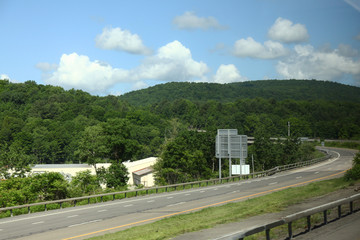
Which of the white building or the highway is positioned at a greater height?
the highway

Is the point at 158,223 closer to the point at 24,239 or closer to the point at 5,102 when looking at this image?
the point at 24,239

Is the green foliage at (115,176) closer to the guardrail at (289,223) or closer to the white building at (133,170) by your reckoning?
the white building at (133,170)

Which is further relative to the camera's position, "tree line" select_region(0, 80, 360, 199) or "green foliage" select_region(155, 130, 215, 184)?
"green foliage" select_region(155, 130, 215, 184)

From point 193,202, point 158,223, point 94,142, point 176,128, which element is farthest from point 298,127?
point 158,223

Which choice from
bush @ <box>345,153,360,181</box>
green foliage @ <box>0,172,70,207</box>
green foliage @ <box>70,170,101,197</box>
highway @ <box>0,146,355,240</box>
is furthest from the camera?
green foliage @ <box>70,170,101,197</box>

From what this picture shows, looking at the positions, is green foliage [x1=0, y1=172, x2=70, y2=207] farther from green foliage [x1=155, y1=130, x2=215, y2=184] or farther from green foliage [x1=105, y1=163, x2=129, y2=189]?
green foliage [x1=155, y1=130, x2=215, y2=184]

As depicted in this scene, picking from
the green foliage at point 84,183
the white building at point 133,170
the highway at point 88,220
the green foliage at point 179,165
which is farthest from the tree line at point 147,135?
the highway at point 88,220

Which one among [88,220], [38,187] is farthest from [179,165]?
[88,220]

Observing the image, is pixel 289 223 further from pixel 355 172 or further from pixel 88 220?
pixel 355 172

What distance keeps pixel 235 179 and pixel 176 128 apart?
8976cm

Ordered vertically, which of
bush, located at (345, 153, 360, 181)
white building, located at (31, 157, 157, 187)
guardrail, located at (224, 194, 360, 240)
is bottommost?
white building, located at (31, 157, 157, 187)

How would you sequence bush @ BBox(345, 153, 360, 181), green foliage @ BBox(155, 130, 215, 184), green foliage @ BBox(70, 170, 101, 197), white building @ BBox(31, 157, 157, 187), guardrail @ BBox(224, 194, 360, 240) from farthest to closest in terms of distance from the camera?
white building @ BBox(31, 157, 157, 187)
green foliage @ BBox(155, 130, 215, 184)
green foliage @ BBox(70, 170, 101, 197)
bush @ BBox(345, 153, 360, 181)
guardrail @ BBox(224, 194, 360, 240)

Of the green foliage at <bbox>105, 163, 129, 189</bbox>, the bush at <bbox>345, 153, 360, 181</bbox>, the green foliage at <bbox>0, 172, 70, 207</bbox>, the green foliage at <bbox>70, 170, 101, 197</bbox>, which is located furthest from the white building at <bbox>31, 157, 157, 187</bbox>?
the bush at <bbox>345, 153, 360, 181</bbox>

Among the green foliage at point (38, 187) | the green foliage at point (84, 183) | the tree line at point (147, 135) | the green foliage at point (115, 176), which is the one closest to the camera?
the green foliage at point (38, 187)
